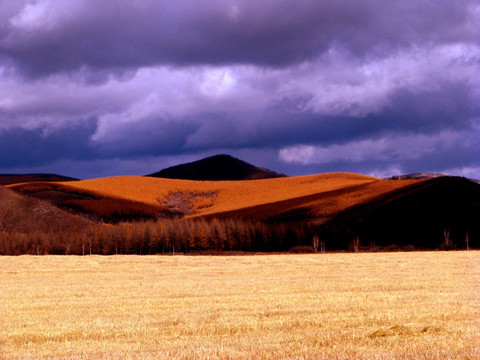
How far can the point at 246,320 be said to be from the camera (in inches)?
851

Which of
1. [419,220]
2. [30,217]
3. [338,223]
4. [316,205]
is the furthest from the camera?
[316,205]

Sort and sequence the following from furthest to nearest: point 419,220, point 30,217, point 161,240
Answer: point 30,217, point 419,220, point 161,240

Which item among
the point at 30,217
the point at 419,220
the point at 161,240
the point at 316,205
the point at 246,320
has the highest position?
the point at 316,205

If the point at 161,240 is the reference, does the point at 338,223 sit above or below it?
above

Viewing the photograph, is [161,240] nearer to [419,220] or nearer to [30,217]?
[30,217]

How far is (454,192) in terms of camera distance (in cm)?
14425

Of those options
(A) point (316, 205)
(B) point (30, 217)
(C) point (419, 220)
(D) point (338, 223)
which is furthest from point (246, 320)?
(A) point (316, 205)

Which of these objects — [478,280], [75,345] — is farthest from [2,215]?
[75,345]

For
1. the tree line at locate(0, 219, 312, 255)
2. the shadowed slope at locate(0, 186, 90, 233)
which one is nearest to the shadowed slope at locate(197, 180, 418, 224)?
the tree line at locate(0, 219, 312, 255)

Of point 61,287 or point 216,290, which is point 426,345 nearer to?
point 216,290

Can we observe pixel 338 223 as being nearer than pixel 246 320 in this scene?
No

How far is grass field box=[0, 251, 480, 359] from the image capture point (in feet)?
53.0

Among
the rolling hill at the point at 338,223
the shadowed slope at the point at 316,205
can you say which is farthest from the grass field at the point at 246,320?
the shadowed slope at the point at 316,205

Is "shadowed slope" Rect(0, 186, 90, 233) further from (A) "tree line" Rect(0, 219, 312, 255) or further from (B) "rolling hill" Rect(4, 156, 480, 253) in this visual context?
(A) "tree line" Rect(0, 219, 312, 255)
